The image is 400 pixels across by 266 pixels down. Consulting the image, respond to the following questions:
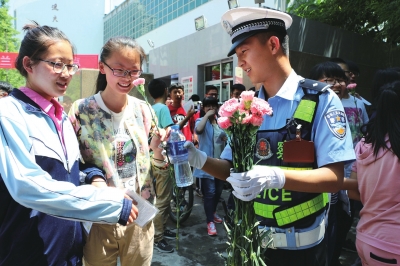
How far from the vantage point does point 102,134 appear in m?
1.81

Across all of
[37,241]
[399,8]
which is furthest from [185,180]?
[399,8]

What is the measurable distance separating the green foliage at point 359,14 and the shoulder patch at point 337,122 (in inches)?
194

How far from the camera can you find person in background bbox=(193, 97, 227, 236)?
14.1 feet

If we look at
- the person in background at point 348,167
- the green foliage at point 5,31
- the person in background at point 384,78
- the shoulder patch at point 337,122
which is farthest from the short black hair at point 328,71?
the green foliage at point 5,31

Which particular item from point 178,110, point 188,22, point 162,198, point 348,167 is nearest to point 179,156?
point 348,167

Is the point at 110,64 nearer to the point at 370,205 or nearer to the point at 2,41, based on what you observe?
the point at 370,205

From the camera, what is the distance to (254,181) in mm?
1334

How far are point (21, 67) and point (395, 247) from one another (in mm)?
2111

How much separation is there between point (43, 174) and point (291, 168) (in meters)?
1.12

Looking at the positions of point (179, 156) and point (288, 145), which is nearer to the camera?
point (288, 145)

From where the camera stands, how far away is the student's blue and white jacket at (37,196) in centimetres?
124

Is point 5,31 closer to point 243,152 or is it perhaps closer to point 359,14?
point 359,14

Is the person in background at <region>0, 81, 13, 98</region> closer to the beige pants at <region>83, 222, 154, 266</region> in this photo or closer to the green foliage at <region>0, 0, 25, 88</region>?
the beige pants at <region>83, 222, 154, 266</region>

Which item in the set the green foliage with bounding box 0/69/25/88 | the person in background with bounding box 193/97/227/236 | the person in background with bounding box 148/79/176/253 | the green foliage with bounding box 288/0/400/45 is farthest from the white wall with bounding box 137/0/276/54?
the green foliage with bounding box 0/69/25/88
